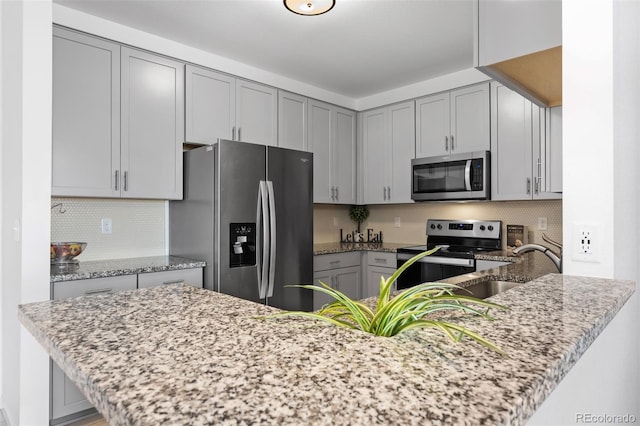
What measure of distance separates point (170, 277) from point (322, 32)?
2031 mm

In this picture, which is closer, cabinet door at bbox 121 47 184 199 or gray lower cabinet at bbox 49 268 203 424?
gray lower cabinet at bbox 49 268 203 424

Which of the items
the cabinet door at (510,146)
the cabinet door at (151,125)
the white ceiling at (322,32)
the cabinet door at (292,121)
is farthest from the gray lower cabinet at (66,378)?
the cabinet door at (510,146)

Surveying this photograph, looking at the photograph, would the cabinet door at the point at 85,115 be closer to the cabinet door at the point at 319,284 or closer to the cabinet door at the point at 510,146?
the cabinet door at the point at 319,284

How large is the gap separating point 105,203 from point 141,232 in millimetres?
337

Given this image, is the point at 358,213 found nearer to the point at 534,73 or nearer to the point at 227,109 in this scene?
the point at 227,109

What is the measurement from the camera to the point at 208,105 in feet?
10.3

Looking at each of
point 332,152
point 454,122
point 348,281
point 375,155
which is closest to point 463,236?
point 454,122

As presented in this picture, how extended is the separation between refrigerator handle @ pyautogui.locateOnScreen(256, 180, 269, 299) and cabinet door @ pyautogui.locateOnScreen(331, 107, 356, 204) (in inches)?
54.8

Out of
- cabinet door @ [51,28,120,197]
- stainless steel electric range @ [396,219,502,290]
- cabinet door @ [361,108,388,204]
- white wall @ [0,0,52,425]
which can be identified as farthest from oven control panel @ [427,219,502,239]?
white wall @ [0,0,52,425]

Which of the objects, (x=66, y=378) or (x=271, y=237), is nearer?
(x=66, y=378)

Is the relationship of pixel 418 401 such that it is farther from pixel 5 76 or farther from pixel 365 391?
pixel 5 76

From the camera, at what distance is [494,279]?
6.15 ft

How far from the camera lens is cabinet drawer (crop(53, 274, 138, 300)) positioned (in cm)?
217

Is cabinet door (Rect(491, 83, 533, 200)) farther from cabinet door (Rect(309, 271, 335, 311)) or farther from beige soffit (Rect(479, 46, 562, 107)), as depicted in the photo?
cabinet door (Rect(309, 271, 335, 311))
